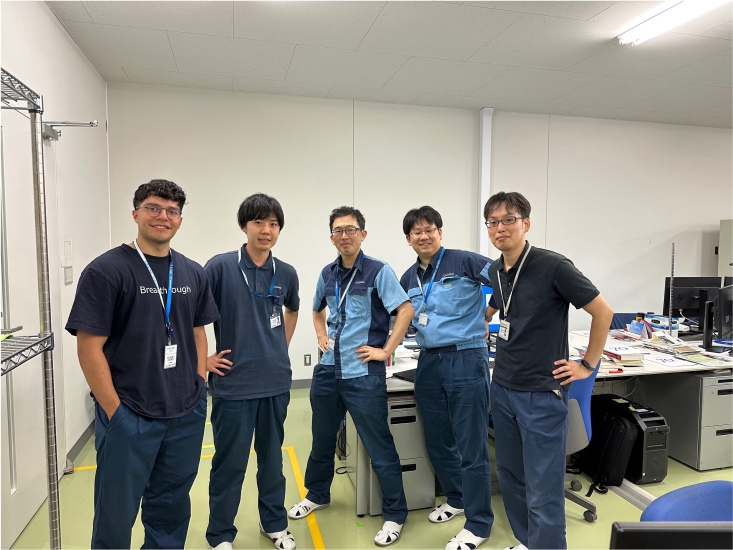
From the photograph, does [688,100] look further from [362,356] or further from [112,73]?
[112,73]

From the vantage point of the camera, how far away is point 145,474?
64.9 inches

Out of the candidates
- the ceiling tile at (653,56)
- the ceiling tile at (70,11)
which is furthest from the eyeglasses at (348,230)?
the ceiling tile at (653,56)

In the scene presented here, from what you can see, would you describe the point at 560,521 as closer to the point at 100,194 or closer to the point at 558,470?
the point at 558,470

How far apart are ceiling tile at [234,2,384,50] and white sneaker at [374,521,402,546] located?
3005 millimetres

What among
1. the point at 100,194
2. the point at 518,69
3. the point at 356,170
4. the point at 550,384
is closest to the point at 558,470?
the point at 550,384

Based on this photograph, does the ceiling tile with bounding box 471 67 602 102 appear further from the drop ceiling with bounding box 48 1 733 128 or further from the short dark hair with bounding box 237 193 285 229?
the short dark hair with bounding box 237 193 285 229

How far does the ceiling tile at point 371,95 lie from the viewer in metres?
4.42

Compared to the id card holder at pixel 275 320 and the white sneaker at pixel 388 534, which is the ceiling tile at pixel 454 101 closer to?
the id card holder at pixel 275 320

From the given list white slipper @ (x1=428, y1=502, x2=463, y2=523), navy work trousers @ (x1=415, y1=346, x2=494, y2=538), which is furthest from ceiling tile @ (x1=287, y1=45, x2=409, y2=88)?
white slipper @ (x1=428, y1=502, x2=463, y2=523)

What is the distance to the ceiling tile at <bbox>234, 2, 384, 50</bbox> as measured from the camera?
9.27 ft

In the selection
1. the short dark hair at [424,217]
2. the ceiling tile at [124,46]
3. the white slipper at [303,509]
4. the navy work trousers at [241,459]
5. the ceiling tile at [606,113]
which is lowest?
the white slipper at [303,509]

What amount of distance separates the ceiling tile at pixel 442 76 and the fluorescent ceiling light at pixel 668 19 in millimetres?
944

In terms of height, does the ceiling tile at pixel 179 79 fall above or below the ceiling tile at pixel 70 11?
above

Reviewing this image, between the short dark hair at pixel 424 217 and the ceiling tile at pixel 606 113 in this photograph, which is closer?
the short dark hair at pixel 424 217
